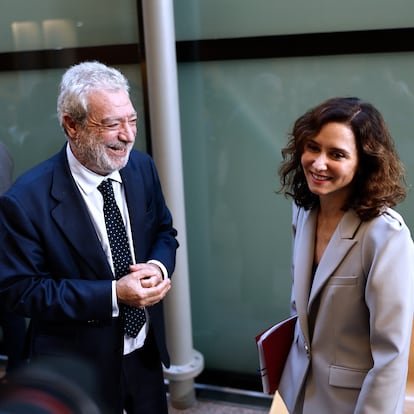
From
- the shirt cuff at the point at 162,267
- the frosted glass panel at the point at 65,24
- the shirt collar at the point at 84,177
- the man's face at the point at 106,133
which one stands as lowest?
the shirt cuff at the point at 162,267

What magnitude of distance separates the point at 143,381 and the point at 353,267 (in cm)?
108

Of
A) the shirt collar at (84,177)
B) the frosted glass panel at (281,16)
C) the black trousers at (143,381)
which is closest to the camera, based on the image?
the shirt collar at (84,177)

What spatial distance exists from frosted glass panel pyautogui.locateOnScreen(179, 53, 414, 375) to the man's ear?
130cm

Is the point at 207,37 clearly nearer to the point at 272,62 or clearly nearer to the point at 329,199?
the point at 272,62

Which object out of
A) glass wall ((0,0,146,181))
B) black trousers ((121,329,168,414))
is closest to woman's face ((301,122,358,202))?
black trousers ((121,329,168,414))

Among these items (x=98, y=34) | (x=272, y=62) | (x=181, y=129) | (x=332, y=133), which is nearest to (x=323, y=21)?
(x=272, y=62)

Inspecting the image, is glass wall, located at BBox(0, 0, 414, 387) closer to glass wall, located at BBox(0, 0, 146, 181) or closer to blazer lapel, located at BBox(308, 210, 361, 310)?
glass wall, located at BBox(0, 0, 146, 181)

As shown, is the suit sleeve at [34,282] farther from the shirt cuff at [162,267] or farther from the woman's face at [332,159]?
the woman's face at [332,159]

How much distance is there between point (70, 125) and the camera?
187 cm

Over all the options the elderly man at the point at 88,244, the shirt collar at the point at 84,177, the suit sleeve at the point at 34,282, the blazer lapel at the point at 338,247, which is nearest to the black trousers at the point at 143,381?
the elderly man at the point at 88,244

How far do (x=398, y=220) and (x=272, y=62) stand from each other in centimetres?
161

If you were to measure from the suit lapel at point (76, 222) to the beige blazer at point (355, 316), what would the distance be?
2.24 ft

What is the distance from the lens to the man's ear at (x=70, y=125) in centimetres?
186

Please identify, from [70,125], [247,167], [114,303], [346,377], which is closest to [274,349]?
[346,377]
